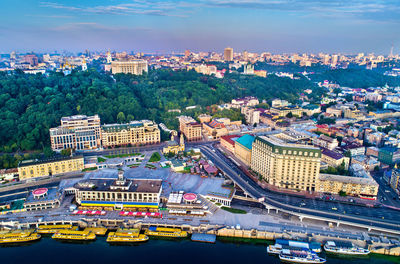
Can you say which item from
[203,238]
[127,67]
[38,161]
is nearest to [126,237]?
[203,238]

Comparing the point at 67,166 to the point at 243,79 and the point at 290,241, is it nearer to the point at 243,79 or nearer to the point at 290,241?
the point at 290,241

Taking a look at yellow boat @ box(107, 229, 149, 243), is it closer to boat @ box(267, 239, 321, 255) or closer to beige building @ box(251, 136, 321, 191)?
boat @ box(267, 239, 321, 255)

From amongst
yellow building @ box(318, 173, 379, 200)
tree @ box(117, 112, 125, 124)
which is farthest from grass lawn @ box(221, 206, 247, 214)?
tree @ box(117, 112, 125, 124)

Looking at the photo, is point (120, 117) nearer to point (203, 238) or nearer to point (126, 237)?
point (126, 237)

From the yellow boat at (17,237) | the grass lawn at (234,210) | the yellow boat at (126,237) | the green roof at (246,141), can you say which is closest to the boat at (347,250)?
the grass lawn at (234,210)

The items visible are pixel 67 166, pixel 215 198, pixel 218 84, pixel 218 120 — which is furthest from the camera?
pixel 218 84

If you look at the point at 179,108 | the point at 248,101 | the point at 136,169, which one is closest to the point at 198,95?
the point at 179,108

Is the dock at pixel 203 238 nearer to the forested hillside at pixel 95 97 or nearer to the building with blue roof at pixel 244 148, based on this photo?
the building with blue roof at pixel 244 148
